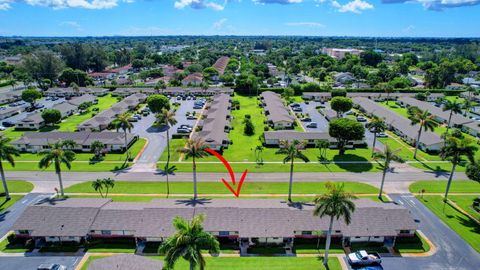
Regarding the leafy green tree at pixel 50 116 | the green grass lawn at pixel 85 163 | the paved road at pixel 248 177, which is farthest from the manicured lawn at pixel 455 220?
the leafy green tree at pixel 50 116

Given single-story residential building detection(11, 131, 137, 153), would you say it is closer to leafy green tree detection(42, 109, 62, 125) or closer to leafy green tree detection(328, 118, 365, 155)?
leafy green tree detection(42, 109, 62, 125)

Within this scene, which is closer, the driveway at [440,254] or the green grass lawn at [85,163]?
the driveway at [440,254]

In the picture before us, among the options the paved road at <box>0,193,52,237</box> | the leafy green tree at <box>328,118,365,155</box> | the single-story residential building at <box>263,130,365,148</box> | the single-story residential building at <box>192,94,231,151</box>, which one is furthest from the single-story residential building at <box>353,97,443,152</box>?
the paved road at <box>0,193,52,237</box>

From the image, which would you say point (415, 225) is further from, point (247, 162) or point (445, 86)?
point (445, 86)

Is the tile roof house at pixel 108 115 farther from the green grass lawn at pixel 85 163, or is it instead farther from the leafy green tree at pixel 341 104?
the leafy green tree at pixel 341 104

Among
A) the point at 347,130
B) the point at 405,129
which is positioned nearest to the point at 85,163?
the point at 347,130

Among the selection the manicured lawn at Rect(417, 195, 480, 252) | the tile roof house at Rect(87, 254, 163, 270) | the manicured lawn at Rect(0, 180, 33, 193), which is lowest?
the manicured lawn at Rect(0, 180, 33, 193)

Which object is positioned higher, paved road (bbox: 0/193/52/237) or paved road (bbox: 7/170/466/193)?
paved road (bbox: 7/170/466/193)
